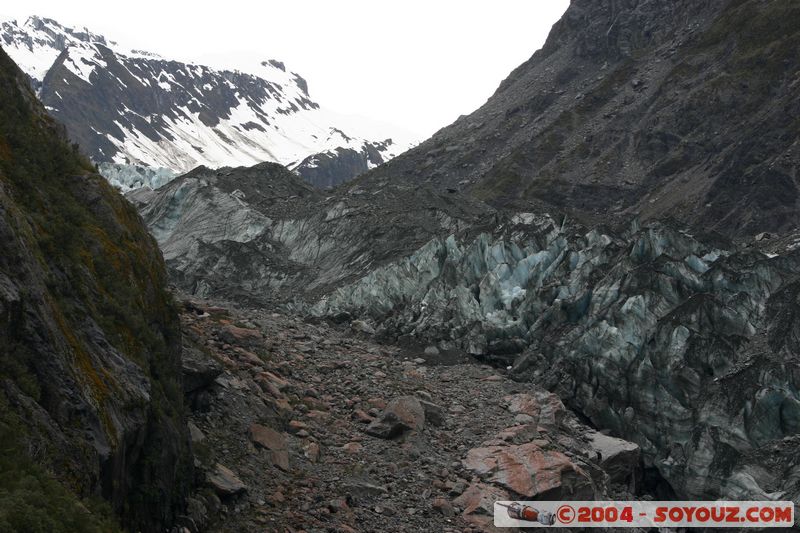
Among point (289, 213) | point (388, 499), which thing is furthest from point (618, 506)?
point (289, 213)

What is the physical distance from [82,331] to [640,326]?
65.5 feet

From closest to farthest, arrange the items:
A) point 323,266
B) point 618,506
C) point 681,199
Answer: point 618,506 → point 323,266 → point 681,199

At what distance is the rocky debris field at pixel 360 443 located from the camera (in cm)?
1411

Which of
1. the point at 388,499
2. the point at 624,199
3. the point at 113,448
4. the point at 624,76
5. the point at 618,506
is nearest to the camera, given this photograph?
the point at 113,448

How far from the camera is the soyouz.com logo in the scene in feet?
52.0

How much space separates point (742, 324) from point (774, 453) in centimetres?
596

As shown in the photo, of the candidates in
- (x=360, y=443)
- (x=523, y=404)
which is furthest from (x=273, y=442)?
(x=523, y=404)

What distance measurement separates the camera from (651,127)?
7269 centimetres

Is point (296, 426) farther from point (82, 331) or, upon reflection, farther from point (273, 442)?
point (82, 331)

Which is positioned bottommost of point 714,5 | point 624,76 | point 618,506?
point 618,506

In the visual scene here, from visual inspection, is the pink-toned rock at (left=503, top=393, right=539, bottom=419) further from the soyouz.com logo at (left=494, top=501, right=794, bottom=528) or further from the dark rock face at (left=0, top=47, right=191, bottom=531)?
the dark rock face at (left=0, top=47, right=191, bottom=531)

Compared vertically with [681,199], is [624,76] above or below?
above

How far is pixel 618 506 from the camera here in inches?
726

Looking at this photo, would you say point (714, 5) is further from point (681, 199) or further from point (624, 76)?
point (681, 199)
